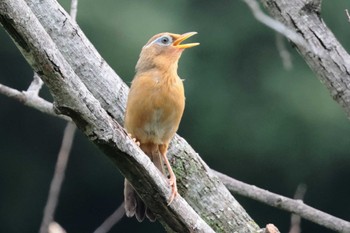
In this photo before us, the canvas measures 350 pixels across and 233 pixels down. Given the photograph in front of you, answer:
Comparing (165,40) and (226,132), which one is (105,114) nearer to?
(165,40)

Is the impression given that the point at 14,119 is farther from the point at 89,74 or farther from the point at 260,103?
the point at 89,74

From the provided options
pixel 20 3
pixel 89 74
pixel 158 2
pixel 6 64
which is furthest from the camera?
pixel 6 64

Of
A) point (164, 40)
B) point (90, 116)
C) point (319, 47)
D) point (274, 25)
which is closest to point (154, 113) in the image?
point (164, 40)

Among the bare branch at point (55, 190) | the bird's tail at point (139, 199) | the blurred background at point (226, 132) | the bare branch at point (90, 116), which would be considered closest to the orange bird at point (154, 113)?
the bird's tail at point (139, 199)

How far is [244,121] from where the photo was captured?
54.3ft

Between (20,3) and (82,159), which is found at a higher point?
(82,159)

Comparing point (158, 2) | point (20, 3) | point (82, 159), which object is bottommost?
point (20, 3)

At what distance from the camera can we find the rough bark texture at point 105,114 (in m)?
4.91

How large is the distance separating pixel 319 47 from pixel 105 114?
1.06 metres

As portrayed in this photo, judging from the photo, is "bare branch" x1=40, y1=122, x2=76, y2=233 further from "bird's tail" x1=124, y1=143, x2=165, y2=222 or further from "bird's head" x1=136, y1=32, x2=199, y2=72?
"bird's head" x1=136, y1=32, x2=199, y2=72

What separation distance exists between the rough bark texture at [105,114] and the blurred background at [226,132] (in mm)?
8756

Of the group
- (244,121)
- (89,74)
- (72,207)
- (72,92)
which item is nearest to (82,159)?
(72,207)

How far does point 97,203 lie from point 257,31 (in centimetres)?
296

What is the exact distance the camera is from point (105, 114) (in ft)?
16.9
